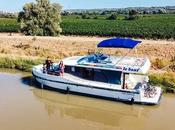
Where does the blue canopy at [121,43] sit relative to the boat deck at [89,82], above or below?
above

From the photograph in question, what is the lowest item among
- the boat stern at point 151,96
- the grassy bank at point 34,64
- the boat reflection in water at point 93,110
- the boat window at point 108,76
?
the boat reflection in water at point 93,110

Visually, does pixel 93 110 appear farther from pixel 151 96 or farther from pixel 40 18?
pixel 40 18

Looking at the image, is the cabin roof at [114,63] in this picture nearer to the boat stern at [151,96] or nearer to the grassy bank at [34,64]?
the boat stern at [151,96]

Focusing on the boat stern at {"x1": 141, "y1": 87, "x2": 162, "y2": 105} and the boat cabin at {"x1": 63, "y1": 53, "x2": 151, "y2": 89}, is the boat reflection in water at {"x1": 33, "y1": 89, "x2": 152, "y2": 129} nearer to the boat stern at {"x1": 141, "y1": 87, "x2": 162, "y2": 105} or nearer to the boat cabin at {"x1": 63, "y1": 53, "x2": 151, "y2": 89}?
the boat stern at {"x1": 141, "y1": 87, "x2": 162, "y2": 105}

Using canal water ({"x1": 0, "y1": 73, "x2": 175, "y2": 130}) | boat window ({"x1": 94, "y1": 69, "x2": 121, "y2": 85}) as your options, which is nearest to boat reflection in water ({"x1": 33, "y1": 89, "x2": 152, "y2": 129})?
canal water ({"x1": 0, "y1": 73, "x2": 175, "y2": 130})

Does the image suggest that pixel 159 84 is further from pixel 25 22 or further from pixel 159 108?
pixel 25 22

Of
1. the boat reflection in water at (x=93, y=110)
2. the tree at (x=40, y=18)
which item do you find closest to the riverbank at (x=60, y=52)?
the boat reflection in water at (x=93, y=110)

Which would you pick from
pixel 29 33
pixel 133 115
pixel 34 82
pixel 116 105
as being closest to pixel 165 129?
pixel 133 115

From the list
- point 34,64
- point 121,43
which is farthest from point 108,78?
point 34,64
